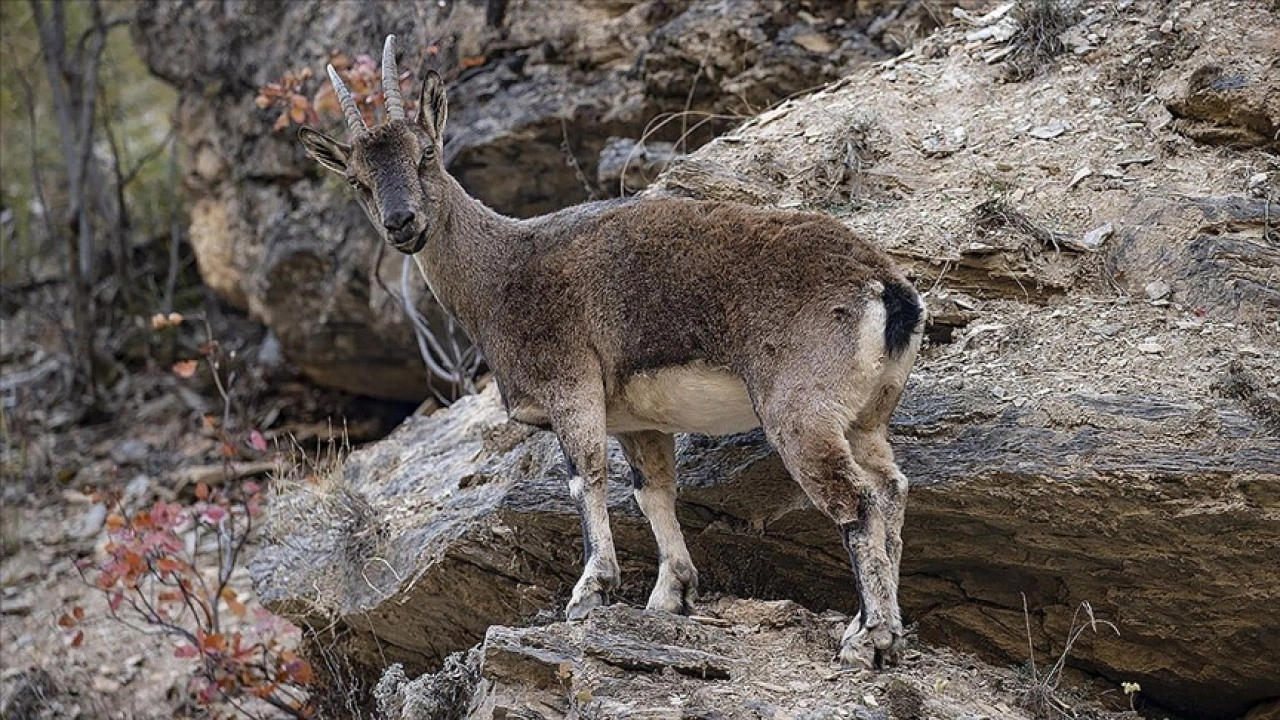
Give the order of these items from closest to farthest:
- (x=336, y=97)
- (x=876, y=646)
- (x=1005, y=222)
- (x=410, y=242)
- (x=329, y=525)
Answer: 1. (x=876, y=646)
2. (x=410, y=242)
3. (x=1005, y=222)
4. (x=329, y=525)
5. (x=336, y=97)

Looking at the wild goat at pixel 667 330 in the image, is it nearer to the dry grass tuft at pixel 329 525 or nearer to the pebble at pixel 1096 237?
the pebble at pixel 1096 237

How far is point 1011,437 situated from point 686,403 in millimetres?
1537

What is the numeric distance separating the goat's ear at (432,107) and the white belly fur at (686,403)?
1.74 meters

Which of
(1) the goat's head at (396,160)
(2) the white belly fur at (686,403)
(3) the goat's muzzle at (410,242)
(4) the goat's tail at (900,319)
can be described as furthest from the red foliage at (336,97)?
(4) the goat's tail at (900,319)

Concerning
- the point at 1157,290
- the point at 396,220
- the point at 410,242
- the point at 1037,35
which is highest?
the point at 396,220

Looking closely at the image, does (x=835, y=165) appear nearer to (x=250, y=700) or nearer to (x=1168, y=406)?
(x=1168, y=406)

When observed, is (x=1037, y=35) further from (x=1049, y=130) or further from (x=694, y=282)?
(x=694, y=282)

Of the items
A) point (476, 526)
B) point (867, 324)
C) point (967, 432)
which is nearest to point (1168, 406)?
point (967, 432)

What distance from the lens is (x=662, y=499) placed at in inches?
294

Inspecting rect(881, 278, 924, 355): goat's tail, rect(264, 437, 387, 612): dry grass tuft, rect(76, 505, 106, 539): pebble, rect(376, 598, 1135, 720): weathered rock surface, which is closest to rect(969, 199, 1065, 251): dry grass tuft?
rect(881, 278, 924, 355): goat's tail

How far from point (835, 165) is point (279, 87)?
17.3 ft

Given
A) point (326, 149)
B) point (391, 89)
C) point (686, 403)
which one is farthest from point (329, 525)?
point (686, 403)

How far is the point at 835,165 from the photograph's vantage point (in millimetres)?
8766

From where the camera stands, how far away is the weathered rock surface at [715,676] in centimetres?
596
